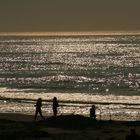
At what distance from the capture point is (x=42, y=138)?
22875 mm

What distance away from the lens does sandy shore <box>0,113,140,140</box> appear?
2300cm

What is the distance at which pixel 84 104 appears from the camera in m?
42.1

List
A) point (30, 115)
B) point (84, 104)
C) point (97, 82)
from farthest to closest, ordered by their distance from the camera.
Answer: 1. point (97, 82)
2. point (84, 104)
3. point (30, 115)

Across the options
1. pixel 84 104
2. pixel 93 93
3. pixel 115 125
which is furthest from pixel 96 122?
pixel 93 93

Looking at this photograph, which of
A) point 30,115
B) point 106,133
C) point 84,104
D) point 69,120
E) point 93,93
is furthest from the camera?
point 93,93

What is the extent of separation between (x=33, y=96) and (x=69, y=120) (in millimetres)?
24606

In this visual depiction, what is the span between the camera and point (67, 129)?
25.7m

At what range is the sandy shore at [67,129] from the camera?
23.0 meters

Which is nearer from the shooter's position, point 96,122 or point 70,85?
point 96,122

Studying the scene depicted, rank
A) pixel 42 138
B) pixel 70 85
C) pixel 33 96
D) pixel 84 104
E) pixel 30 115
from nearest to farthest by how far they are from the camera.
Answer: pixel 42 138, pixel 30 115, pixel 84 104, pixel 33 96, pixel 70 85

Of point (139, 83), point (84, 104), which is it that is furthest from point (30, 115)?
point (139, 83)

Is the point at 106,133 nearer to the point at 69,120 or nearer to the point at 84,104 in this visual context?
the point at 69,120

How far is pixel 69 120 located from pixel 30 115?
32.3 ft

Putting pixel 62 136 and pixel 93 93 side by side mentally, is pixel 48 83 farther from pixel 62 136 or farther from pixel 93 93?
pixel 62 136
